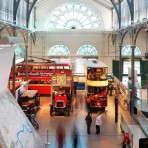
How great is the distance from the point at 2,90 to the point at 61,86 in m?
13.2

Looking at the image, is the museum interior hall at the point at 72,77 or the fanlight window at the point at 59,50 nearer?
the museum interior hall at the point at 72,77

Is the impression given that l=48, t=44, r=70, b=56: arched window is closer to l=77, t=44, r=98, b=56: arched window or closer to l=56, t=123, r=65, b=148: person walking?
l=77, t=44, r=98, b=56: arched window

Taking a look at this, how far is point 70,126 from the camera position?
1723 centimetres

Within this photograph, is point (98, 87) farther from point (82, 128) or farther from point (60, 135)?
point (60, 135)

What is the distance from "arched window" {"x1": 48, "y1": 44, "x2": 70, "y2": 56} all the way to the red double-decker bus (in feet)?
19.7

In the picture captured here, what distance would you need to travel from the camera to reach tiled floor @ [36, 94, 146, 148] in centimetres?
1422

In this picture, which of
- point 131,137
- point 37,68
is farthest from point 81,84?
point 131,137

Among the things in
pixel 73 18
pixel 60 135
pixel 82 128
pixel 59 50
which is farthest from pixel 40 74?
pixel 60 135

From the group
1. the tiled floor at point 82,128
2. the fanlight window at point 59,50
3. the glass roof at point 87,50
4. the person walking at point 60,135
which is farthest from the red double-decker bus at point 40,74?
the person walking at point 60,135

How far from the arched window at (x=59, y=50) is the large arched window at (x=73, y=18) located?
7.00 feet

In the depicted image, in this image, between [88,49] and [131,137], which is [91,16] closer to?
[88,49]

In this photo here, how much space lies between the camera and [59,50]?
112 feet

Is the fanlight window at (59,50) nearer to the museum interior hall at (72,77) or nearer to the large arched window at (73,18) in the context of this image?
the museum interior hall at (72,77)

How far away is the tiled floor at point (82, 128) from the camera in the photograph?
14219 millimetres
